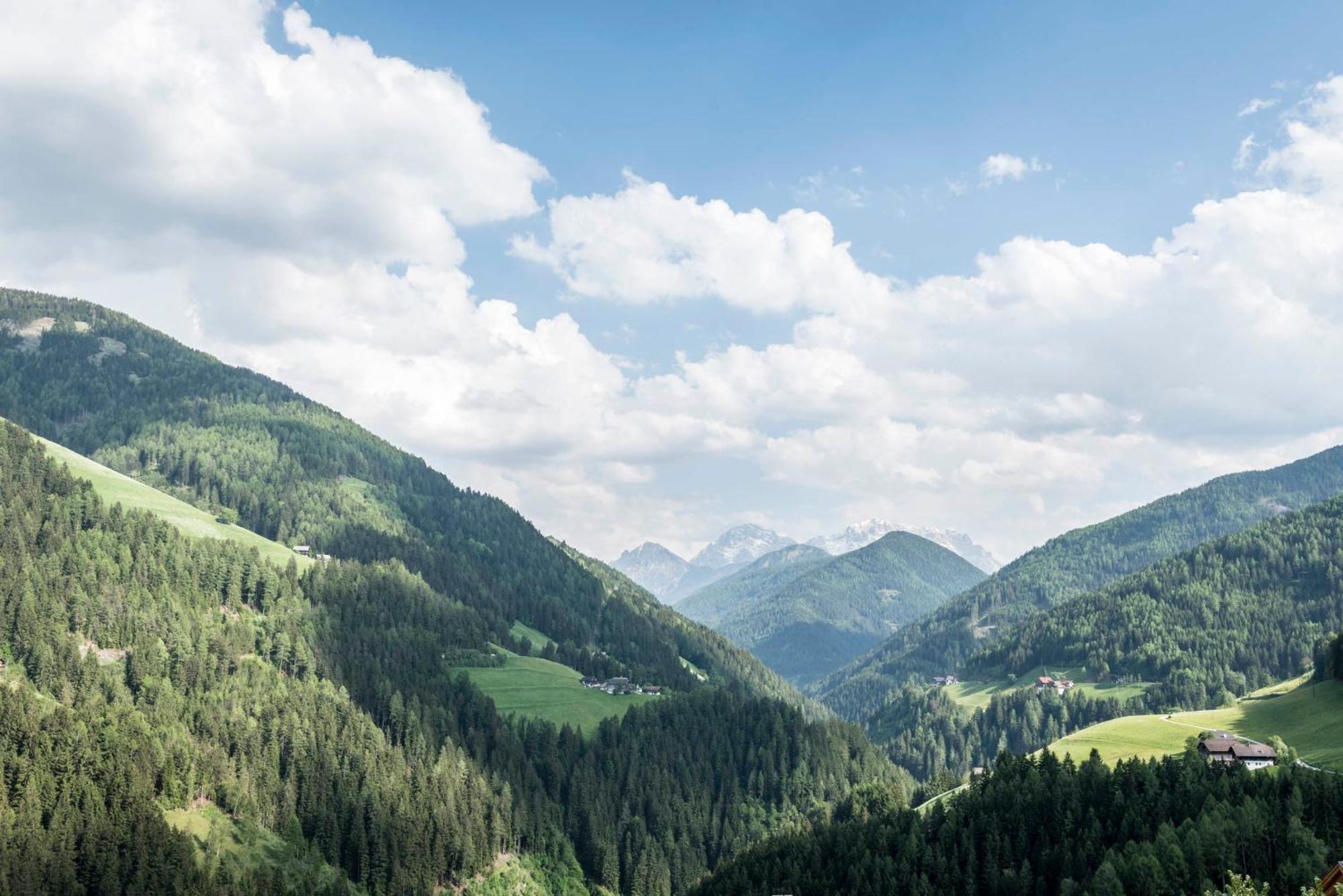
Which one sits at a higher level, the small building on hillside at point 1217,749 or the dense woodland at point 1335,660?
the dense woodland at point 1335,660

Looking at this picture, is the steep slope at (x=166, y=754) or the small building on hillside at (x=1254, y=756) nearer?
the steep slope at (x=166, y=754)

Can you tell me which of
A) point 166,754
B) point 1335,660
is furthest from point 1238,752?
point 166,754

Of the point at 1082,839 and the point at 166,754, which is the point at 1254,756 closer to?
the point at 1082,839

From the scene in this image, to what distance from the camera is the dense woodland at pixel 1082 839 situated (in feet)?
319

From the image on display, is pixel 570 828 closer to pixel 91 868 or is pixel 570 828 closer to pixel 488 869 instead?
pixel 488 869

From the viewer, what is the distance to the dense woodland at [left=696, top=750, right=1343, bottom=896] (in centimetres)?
9712

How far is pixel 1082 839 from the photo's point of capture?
378 ft

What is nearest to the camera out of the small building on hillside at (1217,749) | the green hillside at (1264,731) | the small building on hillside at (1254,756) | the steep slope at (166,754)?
the steep slope at (166,754)

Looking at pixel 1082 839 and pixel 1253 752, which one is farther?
pixel 1253 752

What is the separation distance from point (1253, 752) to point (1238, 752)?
9.25 ft

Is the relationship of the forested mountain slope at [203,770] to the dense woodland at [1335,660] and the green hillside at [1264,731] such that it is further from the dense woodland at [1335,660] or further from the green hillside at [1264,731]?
the dense woodland at [1335,660]

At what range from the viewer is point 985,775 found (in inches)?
5827

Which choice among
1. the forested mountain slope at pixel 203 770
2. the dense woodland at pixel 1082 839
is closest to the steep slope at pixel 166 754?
the forested mountain slope at pixel 203 770

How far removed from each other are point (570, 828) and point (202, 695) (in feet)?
258
